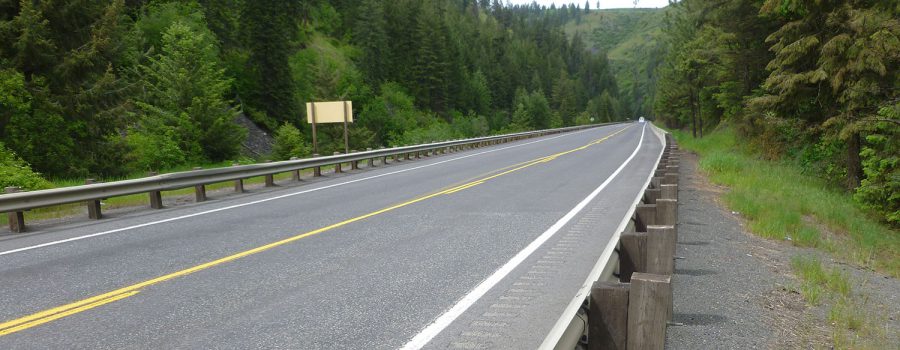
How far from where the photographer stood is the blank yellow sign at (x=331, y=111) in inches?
884

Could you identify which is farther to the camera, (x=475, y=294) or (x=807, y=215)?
(x=807, y=215)

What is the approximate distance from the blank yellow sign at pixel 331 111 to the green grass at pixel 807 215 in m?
14.5

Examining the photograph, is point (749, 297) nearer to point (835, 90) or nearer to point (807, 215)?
point (807, 215)

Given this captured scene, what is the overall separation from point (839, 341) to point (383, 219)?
6476 mm

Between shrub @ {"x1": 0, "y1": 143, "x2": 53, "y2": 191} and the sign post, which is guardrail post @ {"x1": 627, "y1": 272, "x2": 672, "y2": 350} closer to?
shrub @ {"x1": 0, "y1": 143, "x2": 53, "y2": 191}

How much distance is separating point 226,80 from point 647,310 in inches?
1317

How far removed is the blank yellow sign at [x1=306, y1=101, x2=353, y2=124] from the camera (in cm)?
2245

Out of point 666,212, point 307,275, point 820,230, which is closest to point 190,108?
point 307,275

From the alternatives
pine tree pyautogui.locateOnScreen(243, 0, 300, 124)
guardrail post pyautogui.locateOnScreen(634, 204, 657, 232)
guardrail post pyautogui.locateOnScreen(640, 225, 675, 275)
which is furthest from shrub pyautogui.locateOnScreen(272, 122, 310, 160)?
guardrail post pyautogui.locateOnScreen(640, 225, 675, 275)

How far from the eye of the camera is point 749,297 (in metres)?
5.07

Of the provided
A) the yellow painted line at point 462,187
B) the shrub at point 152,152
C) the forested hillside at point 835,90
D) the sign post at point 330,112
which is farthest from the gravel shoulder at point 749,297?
the shrub at point 152,152

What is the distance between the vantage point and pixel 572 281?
5.41 m

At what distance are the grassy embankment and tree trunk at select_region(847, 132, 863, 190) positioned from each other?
44 cm

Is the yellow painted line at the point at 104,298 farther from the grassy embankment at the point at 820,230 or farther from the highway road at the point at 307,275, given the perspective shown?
the grassy embankment at the point at 820,230
